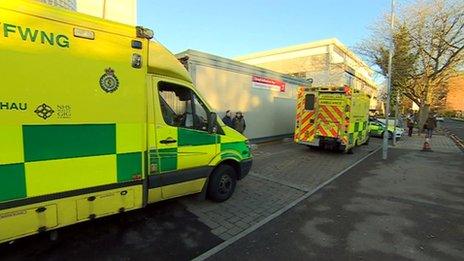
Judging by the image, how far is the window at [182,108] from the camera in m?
4.51

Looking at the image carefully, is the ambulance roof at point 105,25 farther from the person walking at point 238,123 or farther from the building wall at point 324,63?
the building wall at point 324,63

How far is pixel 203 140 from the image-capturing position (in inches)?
197

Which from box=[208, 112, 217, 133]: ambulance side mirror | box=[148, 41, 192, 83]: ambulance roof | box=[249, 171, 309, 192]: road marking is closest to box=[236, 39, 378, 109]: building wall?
box=[249, 171, 309, 192]: road marking

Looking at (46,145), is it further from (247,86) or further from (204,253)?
(247,86)

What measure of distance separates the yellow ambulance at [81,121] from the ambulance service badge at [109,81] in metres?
0.01

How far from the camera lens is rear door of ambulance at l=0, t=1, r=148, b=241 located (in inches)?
119

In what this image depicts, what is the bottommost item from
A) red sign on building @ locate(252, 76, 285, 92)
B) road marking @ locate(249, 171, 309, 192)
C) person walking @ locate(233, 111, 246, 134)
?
road marking @ locate(249, 171, 309, 192)

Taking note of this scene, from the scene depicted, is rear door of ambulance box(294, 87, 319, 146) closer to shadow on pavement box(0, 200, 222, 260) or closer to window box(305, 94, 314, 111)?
window box(305, 94, 314, 111)

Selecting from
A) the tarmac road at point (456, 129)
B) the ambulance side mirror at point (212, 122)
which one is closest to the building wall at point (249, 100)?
the ambulance side mirror at point (212, 122)

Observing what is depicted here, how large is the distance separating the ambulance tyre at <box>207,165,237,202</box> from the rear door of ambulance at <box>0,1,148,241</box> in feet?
5.11

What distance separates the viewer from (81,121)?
349 centimetres

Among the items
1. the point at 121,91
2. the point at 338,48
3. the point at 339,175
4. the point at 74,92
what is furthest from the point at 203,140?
the point at 338,48

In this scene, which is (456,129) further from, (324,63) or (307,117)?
(307,117)

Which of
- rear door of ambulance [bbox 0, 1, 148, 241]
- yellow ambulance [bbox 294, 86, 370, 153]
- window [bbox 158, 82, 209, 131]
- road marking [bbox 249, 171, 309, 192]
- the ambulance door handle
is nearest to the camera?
rear door of ambulance [bbox 0, 1, 148, 241]
